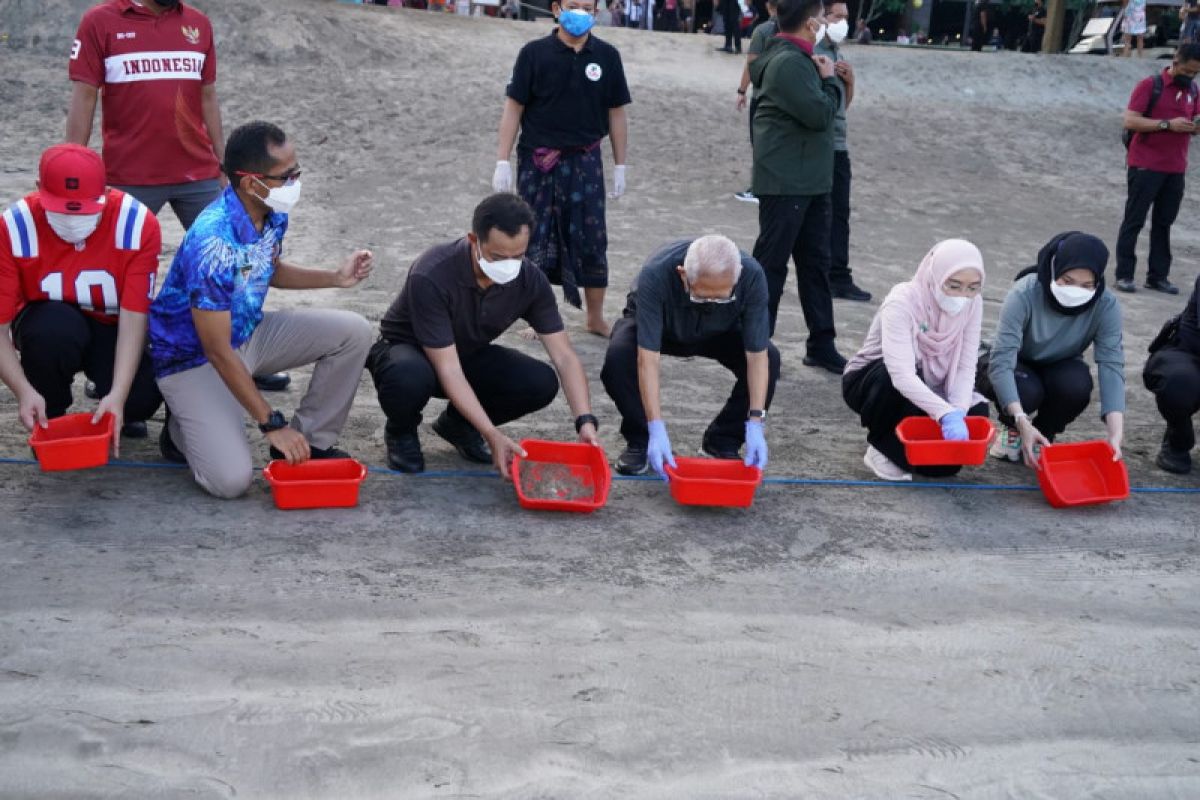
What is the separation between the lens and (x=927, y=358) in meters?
4.33

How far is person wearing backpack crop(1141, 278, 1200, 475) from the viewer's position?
4.51m

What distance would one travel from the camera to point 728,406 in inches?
170

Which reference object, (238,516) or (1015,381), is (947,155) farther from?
(238,516)

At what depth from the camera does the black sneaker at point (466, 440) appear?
4.24 meters

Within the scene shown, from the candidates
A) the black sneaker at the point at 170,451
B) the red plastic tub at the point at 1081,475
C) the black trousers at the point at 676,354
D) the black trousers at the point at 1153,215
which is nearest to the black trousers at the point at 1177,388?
the red plastic tub at the point at 1081,475

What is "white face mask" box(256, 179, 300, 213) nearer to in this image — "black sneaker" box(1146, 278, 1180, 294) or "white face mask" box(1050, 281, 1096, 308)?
"white face mask" box(1050, 281, 1096, 308)

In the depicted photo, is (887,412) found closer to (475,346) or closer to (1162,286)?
(475,346)

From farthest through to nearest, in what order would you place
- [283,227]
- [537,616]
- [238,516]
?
[283,227] < [238,516] < [537,616]

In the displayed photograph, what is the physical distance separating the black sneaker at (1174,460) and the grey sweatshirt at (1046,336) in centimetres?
51

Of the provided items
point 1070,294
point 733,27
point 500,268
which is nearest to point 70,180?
point 500,268

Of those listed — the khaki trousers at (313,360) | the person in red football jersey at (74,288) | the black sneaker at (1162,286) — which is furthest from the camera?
the black sneaker at (1162,286)

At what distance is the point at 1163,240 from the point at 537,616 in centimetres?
590

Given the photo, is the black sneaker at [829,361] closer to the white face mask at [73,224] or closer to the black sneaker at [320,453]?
the black sneaker at [320,453]

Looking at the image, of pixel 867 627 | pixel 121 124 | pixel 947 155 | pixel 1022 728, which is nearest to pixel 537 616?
pixel 867 627
